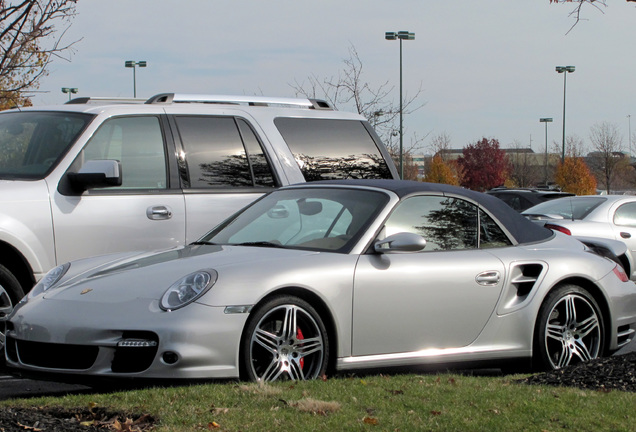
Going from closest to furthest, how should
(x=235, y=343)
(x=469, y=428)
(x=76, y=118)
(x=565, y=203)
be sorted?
(x=469, y=428) → (x=235, y=343) → (x=76, y=118) → (x=565, y=203)

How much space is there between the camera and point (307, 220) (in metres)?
7.11

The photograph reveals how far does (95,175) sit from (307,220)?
1691 mm

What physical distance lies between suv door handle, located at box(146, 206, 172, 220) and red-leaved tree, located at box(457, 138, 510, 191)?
293 feet

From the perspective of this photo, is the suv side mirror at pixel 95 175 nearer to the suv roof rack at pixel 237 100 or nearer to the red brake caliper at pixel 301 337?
the suv roof rack at pixel 237 100

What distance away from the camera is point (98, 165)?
24.8 feet

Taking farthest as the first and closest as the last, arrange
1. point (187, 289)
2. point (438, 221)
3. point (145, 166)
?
point (145, 166)
point (438, 221)
point (187, 289)

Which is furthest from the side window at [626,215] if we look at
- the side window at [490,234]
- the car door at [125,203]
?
the car door at [125,203]

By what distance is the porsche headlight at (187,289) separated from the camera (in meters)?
5.88

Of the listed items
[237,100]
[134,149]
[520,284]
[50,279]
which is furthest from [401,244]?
[237,100]

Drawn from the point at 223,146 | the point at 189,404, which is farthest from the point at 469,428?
the point at 223,146

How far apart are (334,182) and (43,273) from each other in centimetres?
231

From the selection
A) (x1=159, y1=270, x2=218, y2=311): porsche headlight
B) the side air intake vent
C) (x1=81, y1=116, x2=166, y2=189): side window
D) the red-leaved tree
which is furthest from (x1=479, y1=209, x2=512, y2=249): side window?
the red-leaved tree

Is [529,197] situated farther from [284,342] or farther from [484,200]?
[284,342]

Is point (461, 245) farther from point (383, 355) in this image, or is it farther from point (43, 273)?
point (43, 273)
